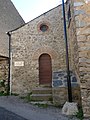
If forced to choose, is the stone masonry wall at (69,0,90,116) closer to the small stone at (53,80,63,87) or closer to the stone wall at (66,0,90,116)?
the stone wall at (66,0,90,116)

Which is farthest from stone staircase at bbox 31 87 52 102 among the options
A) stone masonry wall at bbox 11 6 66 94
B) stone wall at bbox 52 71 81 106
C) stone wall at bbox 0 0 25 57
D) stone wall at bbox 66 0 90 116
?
stone wall at bbox 0 0 25 57

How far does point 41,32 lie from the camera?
10.3 meters

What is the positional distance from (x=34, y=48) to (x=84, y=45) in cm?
515

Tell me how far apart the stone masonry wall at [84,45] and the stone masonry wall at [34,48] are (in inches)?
176

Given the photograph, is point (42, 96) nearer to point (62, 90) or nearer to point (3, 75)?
point (62, 90)

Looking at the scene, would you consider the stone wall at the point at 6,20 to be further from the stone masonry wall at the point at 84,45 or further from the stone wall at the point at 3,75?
the stone masonry wall at the point at 84,45

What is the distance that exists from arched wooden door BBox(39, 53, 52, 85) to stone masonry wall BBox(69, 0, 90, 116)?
4.81 m

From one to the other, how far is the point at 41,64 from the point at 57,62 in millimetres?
998

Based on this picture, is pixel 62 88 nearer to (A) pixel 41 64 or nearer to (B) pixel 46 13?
(A) pixel 41 64

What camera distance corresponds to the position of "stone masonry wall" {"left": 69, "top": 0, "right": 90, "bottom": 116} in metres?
5.06

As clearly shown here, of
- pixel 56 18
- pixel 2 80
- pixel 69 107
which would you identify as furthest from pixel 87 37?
pixel 2 80

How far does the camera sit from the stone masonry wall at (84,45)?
199 inches

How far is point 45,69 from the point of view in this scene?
33.3 feet

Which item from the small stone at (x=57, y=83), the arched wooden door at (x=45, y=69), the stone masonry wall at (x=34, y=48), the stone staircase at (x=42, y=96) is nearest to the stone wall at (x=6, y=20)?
the stone masonry wall at (x=34, y=48)
